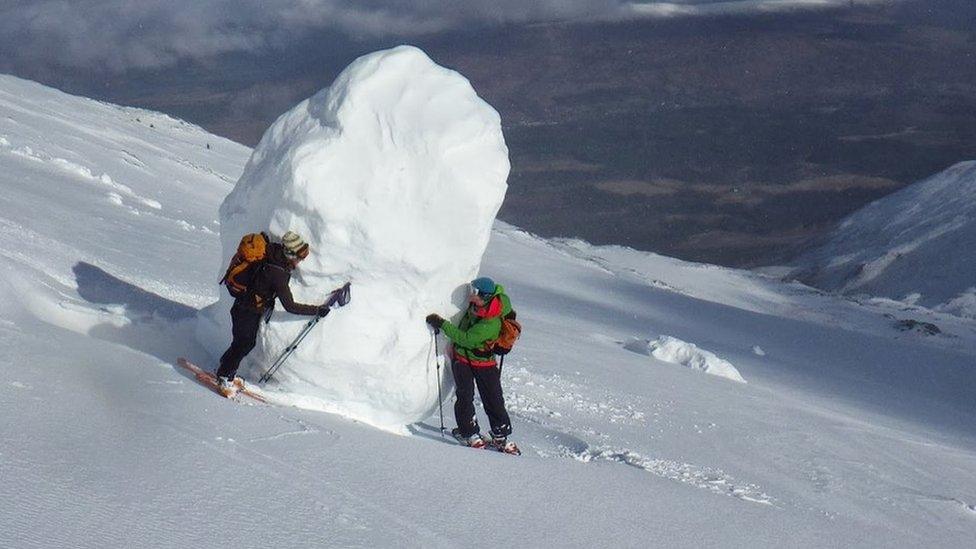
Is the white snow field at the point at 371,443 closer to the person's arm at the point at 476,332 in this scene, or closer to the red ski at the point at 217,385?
the red ski at the point at 217,385

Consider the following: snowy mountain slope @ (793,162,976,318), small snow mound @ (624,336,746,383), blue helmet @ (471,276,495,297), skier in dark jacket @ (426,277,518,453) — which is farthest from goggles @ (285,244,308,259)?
snowy mountain slope @ (793,162,976,318)

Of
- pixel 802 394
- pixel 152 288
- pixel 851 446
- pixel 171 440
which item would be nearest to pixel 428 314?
pixel 171 440

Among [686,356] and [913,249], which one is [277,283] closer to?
[686,356]

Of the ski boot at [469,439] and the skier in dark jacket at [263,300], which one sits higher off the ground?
the skier in dark jacket at [263,300]

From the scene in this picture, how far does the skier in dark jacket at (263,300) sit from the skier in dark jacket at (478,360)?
Answer: 42.9 inches

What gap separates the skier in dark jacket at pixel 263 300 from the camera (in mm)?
8023

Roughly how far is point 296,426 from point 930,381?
66.5 ft

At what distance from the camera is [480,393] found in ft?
29.1

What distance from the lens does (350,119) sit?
8.48m

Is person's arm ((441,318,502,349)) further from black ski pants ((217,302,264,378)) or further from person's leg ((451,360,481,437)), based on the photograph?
black ski pants ((217,302,264,378))

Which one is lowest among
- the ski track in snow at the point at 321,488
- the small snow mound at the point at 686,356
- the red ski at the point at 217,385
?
the ski track in snow at the point at 321,488

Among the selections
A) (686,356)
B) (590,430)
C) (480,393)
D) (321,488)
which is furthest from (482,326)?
(686,356)

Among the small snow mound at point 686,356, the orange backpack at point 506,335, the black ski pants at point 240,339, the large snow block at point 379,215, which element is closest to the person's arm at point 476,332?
the orange backpack at point 506,335

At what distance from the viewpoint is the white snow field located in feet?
18.9
